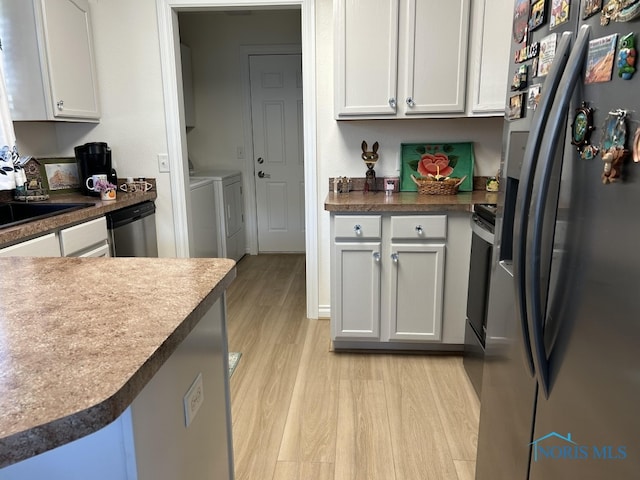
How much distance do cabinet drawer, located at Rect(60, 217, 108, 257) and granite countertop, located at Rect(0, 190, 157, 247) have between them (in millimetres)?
33

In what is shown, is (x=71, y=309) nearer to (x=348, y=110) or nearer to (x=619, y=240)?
(x=619, y=240)

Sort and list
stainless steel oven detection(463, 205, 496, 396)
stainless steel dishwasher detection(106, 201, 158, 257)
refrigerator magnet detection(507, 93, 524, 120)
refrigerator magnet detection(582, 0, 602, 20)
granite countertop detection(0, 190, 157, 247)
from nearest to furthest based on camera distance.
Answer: refrigerator magnet detection(582, 0, 602, 20)
refrigerator magnet detection(507, 93, 524, 120)
granite countertop detection(0, 190, 157, 247)
stainless steel oven detection(463, 205, 496, 396)
stainless steel dishwasher detection(106, 201, 158, 257)

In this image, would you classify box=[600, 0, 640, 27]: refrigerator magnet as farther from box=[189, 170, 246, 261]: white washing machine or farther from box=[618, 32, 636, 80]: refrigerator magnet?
box=[189, 170, 246, 261]: white washing machine

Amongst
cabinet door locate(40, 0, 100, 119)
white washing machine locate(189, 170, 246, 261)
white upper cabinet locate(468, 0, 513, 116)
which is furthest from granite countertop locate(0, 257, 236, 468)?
white washing machine locate(189, 170, 246, 261)

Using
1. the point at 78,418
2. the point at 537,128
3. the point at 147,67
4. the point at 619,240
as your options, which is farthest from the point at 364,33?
the point at 78,418

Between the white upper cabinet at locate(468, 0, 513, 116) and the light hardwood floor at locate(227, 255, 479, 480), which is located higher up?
the white upper cabinet at locate(468, 0, 513, 116)

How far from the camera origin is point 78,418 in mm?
546

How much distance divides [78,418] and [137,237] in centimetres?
244

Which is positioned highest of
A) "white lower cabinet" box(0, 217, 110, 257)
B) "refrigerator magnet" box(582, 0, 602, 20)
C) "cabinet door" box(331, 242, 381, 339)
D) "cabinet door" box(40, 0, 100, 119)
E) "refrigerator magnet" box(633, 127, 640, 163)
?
"cabinet door" box(40, 0, 100, 119)

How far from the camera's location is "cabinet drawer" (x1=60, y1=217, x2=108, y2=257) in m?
2.15

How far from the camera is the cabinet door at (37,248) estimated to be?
183 centimetres

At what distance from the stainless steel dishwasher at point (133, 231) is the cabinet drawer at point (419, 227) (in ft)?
5.32

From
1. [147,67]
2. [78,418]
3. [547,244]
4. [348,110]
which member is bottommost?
[78,418]

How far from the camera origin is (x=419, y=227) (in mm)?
2396
